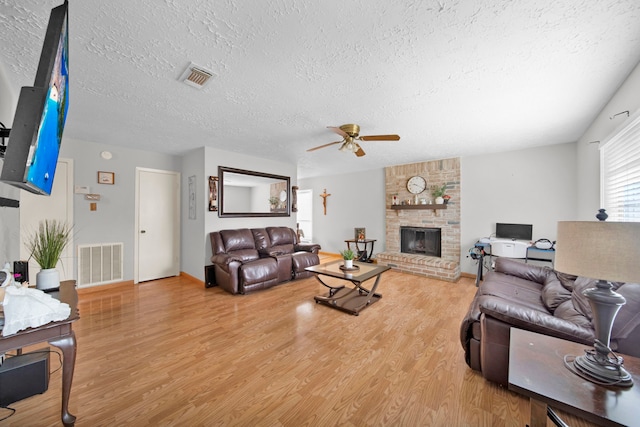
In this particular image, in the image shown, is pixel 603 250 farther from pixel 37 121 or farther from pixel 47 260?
pixel 47 260

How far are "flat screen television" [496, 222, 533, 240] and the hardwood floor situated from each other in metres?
2.02

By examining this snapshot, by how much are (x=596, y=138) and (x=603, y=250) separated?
3.03m

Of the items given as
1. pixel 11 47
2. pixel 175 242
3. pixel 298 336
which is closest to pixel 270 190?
pixel 175 242

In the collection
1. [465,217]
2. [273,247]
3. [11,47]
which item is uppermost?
[11,47]

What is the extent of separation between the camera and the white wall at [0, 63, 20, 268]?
68.7 inches

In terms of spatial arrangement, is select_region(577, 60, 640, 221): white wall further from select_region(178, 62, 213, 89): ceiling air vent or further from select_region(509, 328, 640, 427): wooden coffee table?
select_region(178, 62, 213, 89): ceiling air vent

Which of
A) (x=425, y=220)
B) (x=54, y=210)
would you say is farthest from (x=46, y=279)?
(x=425, y=220)

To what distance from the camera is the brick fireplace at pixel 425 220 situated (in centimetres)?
474

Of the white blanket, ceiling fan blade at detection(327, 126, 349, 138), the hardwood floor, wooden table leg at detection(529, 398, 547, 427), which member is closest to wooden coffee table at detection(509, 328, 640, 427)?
wooden table leg at detection(529, 398, 547, 427)

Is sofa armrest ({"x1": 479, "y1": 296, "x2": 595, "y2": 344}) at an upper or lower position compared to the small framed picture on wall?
lower

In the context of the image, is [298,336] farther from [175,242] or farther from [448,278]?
[175,242]

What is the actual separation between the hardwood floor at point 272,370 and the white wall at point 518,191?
2.17m

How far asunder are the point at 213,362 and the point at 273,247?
8.92ft

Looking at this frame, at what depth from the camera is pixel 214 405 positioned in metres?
1.56
